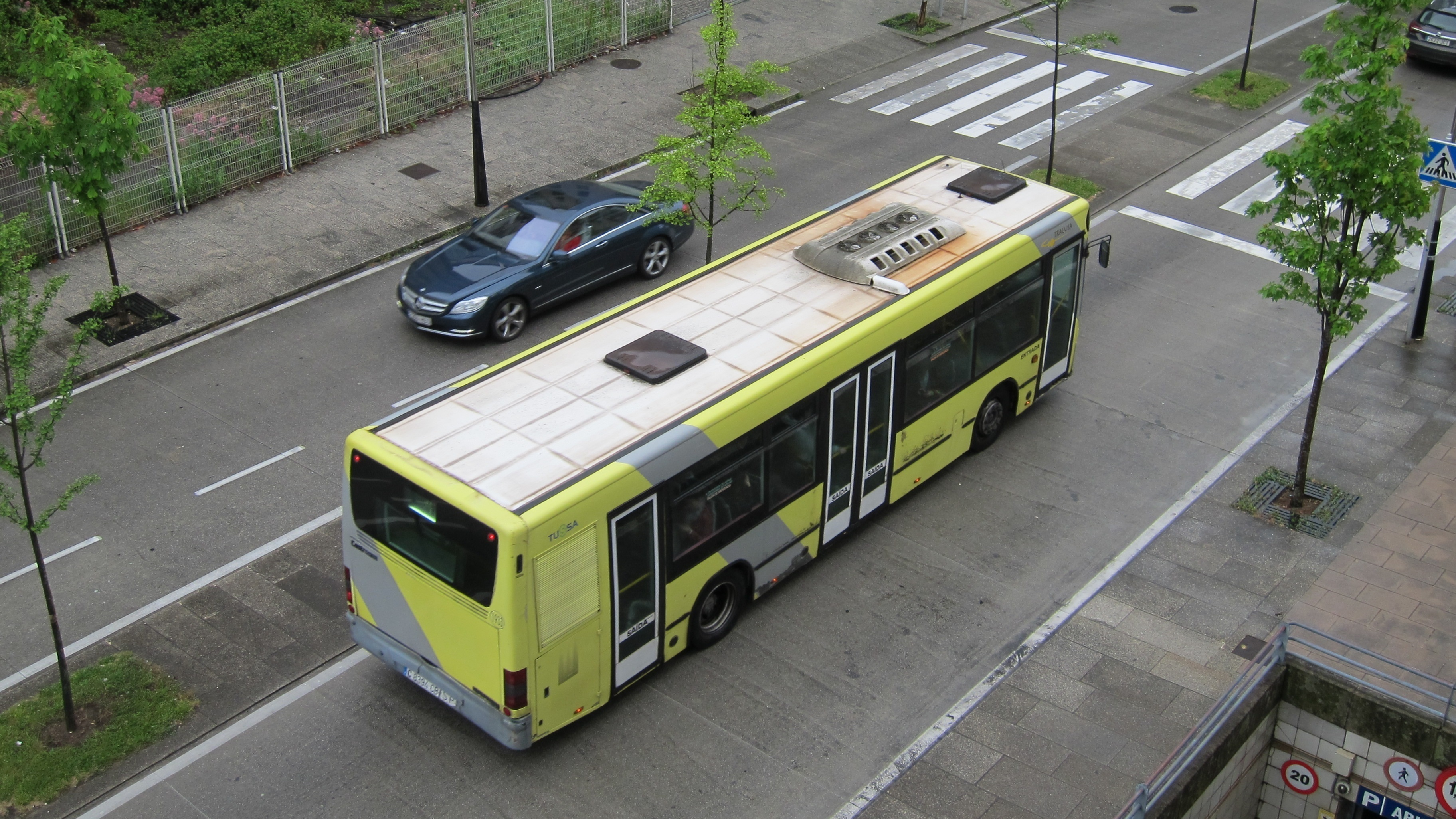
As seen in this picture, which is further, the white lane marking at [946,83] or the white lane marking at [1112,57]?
the white lane marking at [1112,57]

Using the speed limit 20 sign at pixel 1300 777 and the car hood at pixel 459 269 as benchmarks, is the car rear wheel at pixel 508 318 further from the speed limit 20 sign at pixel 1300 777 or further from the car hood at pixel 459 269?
the speed limit 20 sign at pixel 1300 777

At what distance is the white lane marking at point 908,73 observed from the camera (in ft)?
88.4

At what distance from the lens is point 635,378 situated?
12.1 metres

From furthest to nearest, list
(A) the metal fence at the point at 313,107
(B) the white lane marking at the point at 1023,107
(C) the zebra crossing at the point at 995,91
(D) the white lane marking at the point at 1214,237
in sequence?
1. (C) the zebra crossing at the point at 995,91
2. (B) the white lane marking at the point at 1023,107
3. (A) the metal fence at the point at 313,107
4. (D) the white lane marking at the point at 1214,237

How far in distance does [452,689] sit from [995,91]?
64.6ft

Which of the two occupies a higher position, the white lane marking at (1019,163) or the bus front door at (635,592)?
the bus front door at (635,592)

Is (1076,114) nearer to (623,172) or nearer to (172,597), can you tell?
(623,172)

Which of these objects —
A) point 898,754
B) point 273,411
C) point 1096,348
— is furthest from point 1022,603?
point 273,411

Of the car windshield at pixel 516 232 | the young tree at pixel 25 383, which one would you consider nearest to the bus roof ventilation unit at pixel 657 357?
the young tree at pixel 25 383

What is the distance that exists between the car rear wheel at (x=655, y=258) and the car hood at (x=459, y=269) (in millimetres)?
2015

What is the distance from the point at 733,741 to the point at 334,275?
11.1m

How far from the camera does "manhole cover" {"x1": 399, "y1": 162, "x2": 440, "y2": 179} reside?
75.4 ft

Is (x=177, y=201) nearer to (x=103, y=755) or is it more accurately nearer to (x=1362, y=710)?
(x=103, y=755)

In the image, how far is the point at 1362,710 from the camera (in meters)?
11.5
